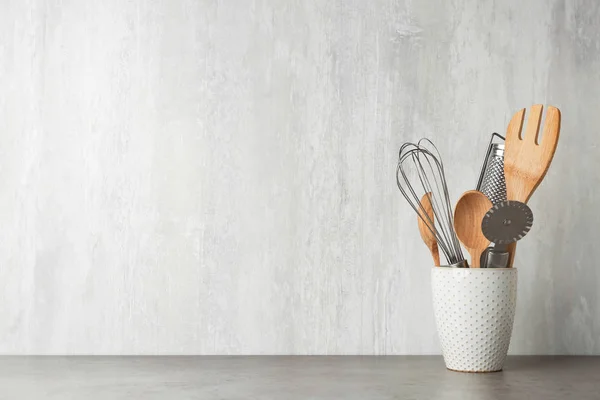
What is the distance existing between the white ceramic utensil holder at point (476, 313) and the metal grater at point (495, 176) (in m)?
0.12

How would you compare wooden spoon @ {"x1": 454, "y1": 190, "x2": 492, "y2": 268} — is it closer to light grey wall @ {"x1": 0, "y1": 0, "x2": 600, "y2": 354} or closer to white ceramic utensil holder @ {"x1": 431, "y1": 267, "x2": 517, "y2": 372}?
white ceramic utensil holder @ {"x1": 431, "y1": 267, "x2": 517, "y2": 372}

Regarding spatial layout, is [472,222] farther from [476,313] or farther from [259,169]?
[259,169]

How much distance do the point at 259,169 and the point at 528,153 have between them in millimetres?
451

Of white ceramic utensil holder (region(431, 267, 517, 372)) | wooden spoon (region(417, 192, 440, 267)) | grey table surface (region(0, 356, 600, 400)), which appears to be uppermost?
wooden spoon (region(417, 192, 440, 267))

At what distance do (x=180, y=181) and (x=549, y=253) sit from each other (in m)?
0.67

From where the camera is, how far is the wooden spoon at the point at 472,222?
3.24 ft

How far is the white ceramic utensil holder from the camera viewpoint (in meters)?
0.98

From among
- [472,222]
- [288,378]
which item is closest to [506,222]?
[472,222]

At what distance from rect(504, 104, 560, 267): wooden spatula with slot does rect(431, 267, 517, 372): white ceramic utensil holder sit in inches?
2.3

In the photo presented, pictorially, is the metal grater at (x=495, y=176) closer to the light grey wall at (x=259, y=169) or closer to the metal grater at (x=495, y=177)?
the metal grater at (x=495, y=177)

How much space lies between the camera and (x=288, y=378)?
0.97 meters

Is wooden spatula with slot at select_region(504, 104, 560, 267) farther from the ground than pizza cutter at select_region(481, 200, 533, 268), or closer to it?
farther from the ground

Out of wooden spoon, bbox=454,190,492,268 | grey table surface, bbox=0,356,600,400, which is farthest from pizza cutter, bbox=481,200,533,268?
grey table surface, bbox=0,356,600,400

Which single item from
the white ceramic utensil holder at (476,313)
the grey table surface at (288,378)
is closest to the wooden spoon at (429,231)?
the white ceramic utensil holder at (476,313)
